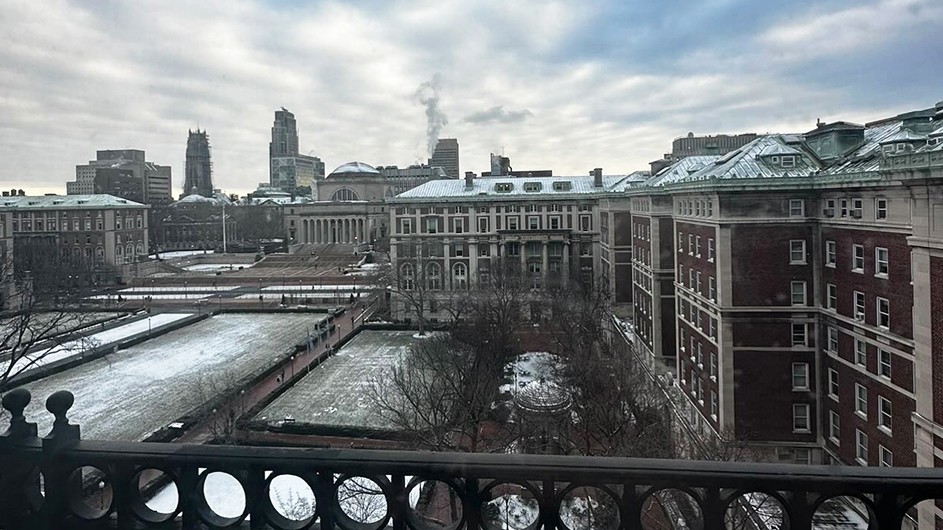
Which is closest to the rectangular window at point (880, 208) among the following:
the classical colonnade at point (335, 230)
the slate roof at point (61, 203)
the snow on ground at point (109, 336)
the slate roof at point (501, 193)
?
the slate roof at point (501, 193)

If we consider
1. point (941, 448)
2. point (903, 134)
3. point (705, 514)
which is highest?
point (903, 134)

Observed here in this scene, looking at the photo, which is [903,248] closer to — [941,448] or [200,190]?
[941,448]

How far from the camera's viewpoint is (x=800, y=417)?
20984 mm

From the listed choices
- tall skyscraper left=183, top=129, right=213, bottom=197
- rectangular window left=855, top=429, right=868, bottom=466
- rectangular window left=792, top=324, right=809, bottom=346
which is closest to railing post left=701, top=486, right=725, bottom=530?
rectangular window left=855, top=429, right=868, bottom=466

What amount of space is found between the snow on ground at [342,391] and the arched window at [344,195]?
67734mm

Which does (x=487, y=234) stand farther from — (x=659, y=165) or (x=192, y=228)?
(x=192, y=228)

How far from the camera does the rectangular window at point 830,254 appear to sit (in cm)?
1995

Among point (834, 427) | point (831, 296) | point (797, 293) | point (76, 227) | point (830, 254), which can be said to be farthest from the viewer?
point (76, 227)

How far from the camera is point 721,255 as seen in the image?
21.4 meters

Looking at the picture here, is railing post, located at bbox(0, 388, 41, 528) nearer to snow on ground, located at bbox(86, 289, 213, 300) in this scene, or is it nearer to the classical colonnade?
snow on ground, located at bbox(86, 289, 213, 300)

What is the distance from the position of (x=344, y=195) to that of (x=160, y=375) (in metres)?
76.9

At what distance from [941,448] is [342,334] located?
34.8 meters

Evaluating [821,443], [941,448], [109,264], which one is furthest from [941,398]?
[109,264]

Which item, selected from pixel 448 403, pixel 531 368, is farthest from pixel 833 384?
pixel 531 368
